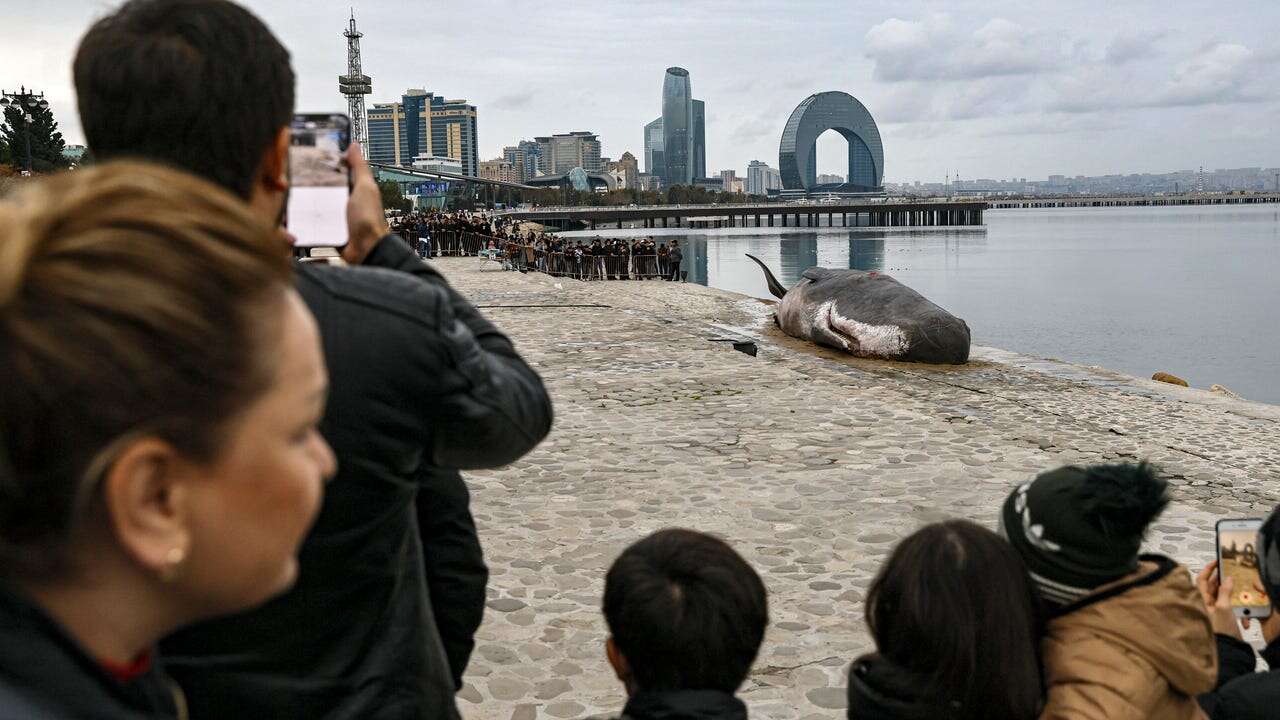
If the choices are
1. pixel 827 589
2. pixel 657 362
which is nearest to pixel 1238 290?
pixel 657 362

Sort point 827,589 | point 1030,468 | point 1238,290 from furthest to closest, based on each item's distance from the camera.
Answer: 1. point 1238,290
2. point 1030,468
3. point 827,589

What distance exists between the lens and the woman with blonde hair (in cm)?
85

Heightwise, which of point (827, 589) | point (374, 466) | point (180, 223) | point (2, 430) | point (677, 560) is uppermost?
point (180, 223)

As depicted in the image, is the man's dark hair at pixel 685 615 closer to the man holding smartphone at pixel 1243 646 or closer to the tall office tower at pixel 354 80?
the man holding smartphone at pixel 1243 646

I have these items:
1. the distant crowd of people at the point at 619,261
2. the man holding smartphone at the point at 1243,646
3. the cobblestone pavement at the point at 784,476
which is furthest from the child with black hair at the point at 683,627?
the distant crowd of people at the point at 619,261

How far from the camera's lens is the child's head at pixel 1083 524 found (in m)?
2.26

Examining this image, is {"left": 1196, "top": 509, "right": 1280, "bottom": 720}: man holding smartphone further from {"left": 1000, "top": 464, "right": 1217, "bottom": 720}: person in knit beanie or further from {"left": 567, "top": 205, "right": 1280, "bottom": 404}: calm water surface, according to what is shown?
{"left": 567, "top": 205, "right": 1280, "bottom": 404}: calm water surface

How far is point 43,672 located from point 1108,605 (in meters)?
2.11

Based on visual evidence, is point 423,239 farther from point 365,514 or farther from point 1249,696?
point 365,514

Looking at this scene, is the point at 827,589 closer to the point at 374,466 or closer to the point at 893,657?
the point at 893,657

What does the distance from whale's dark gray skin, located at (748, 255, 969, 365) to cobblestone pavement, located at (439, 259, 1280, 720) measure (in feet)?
4.23

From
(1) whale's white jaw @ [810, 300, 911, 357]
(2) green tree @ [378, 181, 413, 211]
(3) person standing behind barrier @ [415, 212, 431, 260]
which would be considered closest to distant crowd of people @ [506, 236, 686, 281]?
(3) person standing behind barrier @ [415, 212, 431, 260]

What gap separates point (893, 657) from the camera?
2.35 m

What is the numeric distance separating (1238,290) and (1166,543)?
35.0 m
